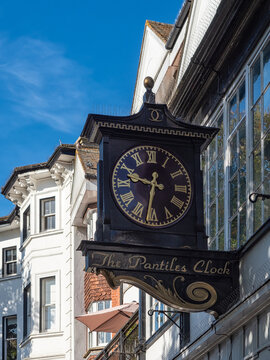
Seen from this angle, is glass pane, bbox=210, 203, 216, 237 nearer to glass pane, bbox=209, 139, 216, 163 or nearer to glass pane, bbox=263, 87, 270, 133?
glass pane, bbox=209, 139, 216, 163

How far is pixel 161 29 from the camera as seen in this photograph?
25781 millimetres

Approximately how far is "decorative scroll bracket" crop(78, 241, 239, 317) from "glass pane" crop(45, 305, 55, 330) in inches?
850

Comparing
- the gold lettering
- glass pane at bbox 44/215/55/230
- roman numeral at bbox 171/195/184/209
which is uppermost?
glass pane at bbox 44/215/55/230

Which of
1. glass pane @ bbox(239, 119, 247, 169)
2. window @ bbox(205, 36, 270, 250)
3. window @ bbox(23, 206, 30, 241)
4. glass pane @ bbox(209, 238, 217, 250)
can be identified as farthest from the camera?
window @ bbox(23, 206, 30, 241)

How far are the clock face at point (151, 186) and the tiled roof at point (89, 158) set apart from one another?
17.4 metres

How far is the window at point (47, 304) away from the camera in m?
34.4

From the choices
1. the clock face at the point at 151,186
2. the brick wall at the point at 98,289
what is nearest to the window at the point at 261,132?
the clock face at the point at 151,186

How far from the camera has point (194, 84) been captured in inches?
660

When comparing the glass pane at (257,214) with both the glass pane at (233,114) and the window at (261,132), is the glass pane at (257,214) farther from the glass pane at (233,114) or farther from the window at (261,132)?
the glass pane at (233,114)

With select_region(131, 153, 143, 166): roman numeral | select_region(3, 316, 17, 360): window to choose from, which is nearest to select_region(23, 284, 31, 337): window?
select_region(3, 316, 17, 360): window

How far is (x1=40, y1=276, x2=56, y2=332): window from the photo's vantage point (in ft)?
113

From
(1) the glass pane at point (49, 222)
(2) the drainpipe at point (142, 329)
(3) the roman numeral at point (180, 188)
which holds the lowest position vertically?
(2) the drainpipe at point (142, 329)

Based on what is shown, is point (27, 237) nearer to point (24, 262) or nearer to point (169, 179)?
point (24, 262)

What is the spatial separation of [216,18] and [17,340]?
2617cm
